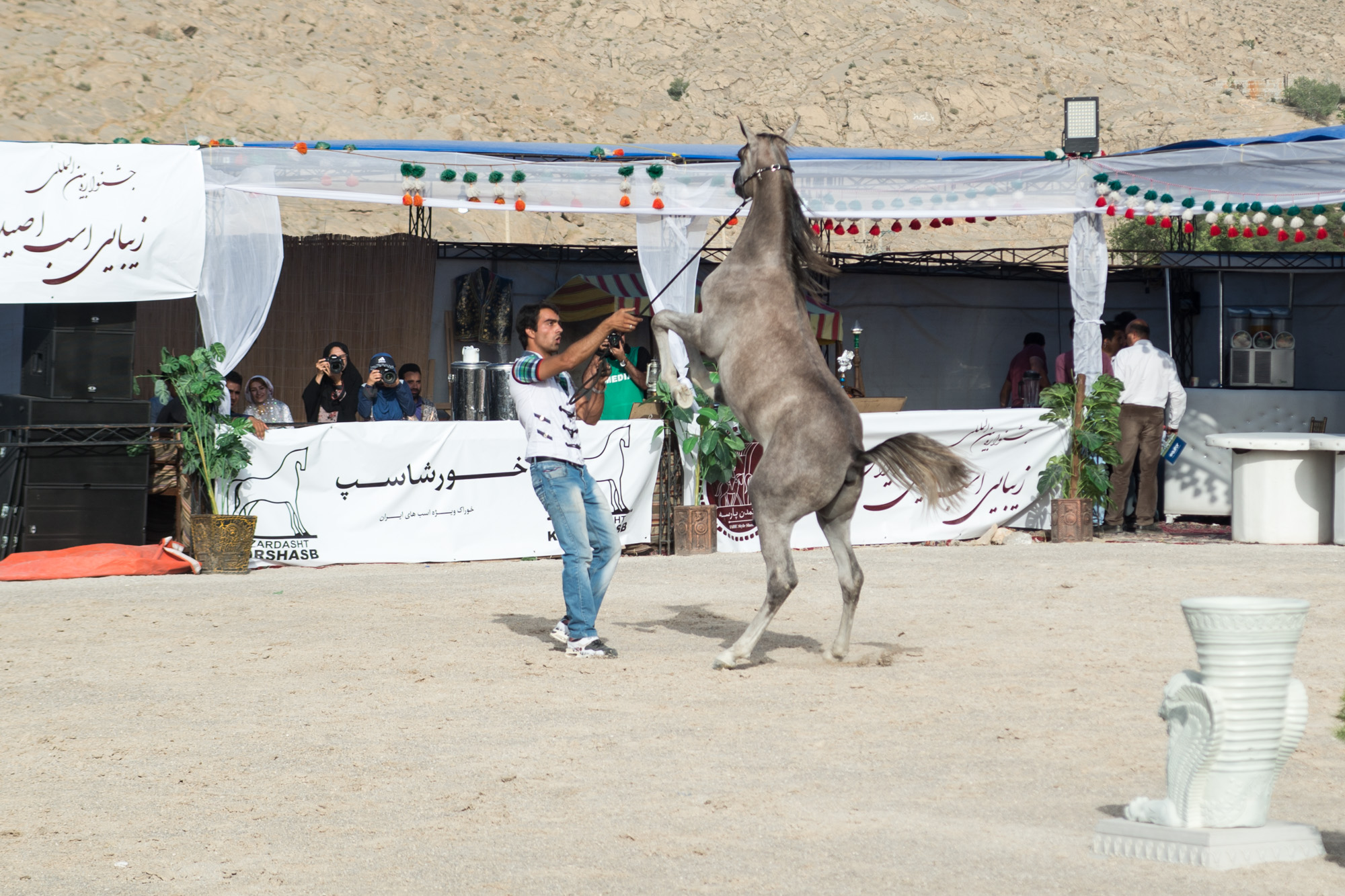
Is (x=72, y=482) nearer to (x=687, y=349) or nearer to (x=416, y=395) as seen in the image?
(x=416, y=395)

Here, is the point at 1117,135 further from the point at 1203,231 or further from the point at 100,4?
the point at 100,4

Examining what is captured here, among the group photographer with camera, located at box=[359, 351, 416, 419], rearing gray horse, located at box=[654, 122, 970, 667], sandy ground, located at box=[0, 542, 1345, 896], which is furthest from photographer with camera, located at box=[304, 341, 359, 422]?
rearing gray horse, located at box=[654, 122, 970, 667]

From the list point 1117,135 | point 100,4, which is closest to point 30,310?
point 100,4

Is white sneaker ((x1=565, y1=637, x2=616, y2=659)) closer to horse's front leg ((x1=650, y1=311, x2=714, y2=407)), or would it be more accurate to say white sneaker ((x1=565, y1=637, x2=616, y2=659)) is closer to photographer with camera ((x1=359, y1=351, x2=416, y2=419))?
horse's front leg ((x1=650, y1=311, x2=714, y2=407))

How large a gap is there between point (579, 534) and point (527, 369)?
0.92 metres

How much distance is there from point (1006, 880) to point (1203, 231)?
38.2m

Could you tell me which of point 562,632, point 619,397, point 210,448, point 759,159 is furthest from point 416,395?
point 759,159

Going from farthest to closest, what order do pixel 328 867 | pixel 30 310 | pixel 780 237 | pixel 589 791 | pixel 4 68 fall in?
pixel 4 68, pixel 30 310, pixel 780 237, pixel 589 791, pixel 328 867

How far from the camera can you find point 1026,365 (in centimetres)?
1869

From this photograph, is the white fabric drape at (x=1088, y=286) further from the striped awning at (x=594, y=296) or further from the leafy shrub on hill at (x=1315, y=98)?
the leafy shrub on hill at (x=1315, y=98)

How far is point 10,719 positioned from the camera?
20.5 feet

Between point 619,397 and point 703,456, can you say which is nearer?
point 703,456

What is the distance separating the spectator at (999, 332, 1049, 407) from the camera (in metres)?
18.6

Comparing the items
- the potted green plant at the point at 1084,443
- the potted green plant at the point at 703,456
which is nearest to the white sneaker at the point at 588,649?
the potted green plant at the point at 703,456
